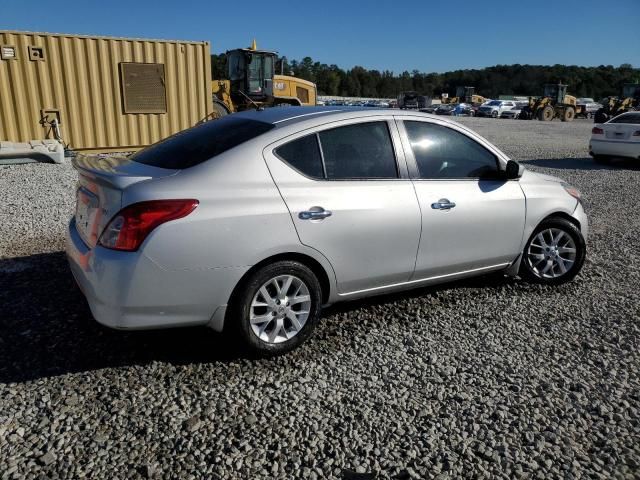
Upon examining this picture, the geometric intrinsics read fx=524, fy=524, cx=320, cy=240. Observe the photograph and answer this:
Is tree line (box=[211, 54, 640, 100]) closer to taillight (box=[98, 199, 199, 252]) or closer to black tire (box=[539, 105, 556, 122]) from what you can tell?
black tire (box=[539, 105, 556, 122])

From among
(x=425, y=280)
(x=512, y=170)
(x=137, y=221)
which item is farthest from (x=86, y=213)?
(x=512, y=170)

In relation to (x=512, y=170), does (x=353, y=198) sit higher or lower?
lower

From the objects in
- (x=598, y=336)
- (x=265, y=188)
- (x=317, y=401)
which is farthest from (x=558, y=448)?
(x=265, y=188)

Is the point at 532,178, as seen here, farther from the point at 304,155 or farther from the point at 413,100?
the point at 413,100

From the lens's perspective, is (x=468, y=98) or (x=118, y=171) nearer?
(x=118, y=171)

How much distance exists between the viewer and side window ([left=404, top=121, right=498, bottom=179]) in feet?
13.0

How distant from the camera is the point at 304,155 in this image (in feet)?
11.4

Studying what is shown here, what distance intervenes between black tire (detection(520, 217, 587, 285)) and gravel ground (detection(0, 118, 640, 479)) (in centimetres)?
13

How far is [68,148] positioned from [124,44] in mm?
2816

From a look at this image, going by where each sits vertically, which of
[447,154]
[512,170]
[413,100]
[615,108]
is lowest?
[413,100]

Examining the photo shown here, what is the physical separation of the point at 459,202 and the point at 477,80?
143039 millimetres

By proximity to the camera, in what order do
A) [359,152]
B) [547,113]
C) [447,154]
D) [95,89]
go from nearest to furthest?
[359,152] → [447,154] → [95,89] → [547,113]

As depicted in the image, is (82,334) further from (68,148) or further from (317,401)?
(68,148)

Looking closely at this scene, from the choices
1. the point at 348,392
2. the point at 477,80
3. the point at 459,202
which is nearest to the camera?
the point at 348,392
